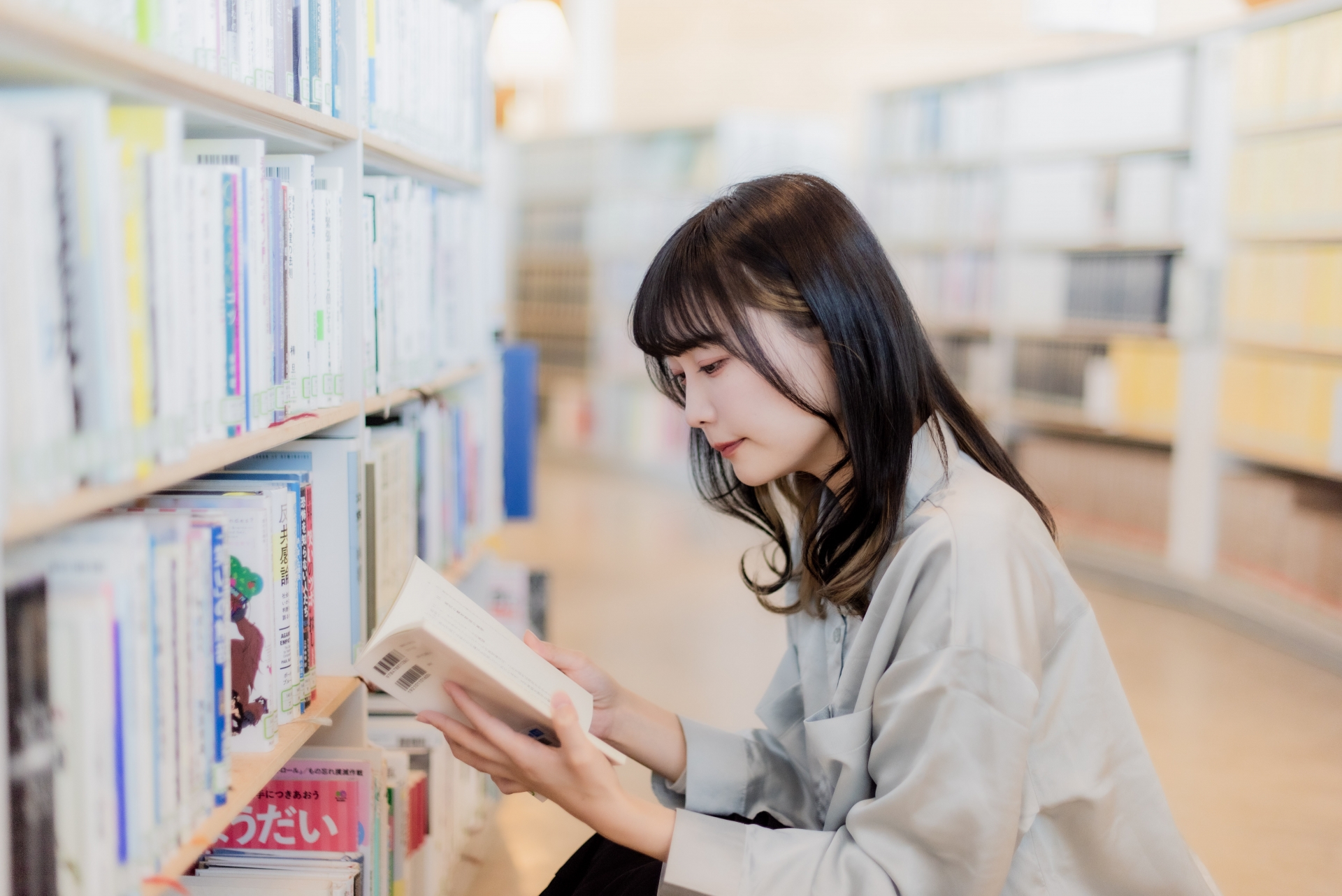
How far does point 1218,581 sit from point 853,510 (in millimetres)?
3133

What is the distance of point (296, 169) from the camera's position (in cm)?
129

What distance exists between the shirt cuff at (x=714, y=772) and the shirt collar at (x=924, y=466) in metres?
0.41

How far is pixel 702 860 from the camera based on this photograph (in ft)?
3.63

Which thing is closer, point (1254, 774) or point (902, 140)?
point (1254, 774)

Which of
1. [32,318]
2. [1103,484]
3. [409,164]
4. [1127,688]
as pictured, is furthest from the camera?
[1103,484]

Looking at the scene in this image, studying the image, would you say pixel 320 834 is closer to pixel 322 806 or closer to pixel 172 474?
pixel 322 806

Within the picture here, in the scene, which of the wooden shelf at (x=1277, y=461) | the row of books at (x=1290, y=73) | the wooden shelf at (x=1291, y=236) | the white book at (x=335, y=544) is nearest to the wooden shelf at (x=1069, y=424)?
the wooden shelf at (x=1277, y=461)

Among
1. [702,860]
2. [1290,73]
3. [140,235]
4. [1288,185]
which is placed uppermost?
[1290,73]

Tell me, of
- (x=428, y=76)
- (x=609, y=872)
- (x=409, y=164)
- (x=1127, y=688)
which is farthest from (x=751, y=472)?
(x=1127, y=688)

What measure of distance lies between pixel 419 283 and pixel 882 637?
1025mm

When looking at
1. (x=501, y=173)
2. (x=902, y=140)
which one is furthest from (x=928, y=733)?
(x=501, y=173)

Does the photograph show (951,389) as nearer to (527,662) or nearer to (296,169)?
(527,662)

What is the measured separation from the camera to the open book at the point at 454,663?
1000 mm

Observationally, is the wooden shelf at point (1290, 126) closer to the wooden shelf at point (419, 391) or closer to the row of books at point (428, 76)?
the row of books at point (428, 76)
